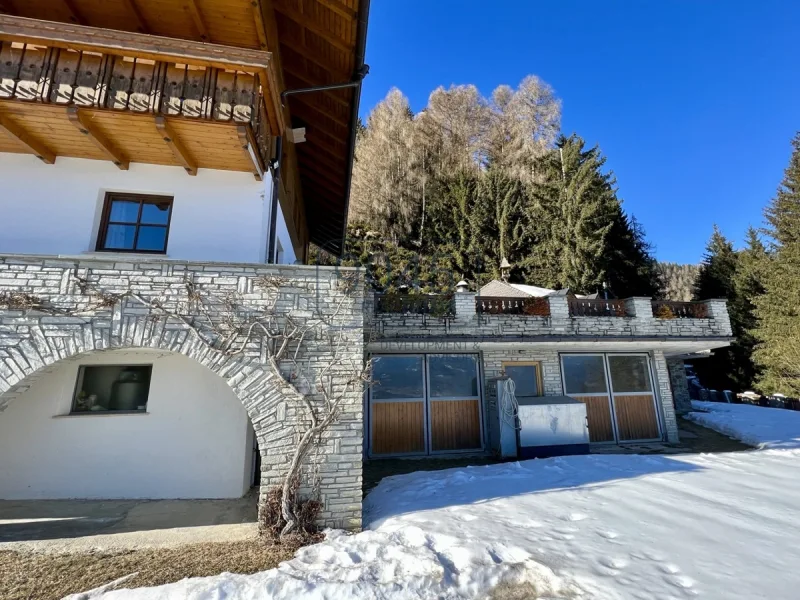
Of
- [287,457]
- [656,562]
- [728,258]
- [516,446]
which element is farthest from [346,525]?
[728,258]

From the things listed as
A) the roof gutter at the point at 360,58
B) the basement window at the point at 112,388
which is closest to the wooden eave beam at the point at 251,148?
the roof gutter at the point at 360,58

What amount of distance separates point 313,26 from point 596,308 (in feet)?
26.0

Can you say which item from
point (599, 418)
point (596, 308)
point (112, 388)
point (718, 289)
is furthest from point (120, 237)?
point (718, 289)

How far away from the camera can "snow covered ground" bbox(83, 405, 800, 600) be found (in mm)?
2832

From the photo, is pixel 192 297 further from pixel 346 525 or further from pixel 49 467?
pixel 49 467

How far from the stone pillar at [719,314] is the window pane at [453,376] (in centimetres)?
615

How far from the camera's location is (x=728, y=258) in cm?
2177

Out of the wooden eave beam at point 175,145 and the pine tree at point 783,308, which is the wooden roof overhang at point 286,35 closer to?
the wooden eave beam at point 175,145

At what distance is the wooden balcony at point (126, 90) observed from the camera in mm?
4312

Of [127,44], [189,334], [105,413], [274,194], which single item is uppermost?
[127,44]

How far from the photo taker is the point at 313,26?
519 centimetres

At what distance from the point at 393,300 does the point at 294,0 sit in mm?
5196

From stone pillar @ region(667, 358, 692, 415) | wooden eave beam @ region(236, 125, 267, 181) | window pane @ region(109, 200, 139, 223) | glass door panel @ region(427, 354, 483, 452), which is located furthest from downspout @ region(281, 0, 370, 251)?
stone pillar @ region(667, 358, 692, 415)

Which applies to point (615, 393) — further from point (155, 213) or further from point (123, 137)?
point (123, 137)
